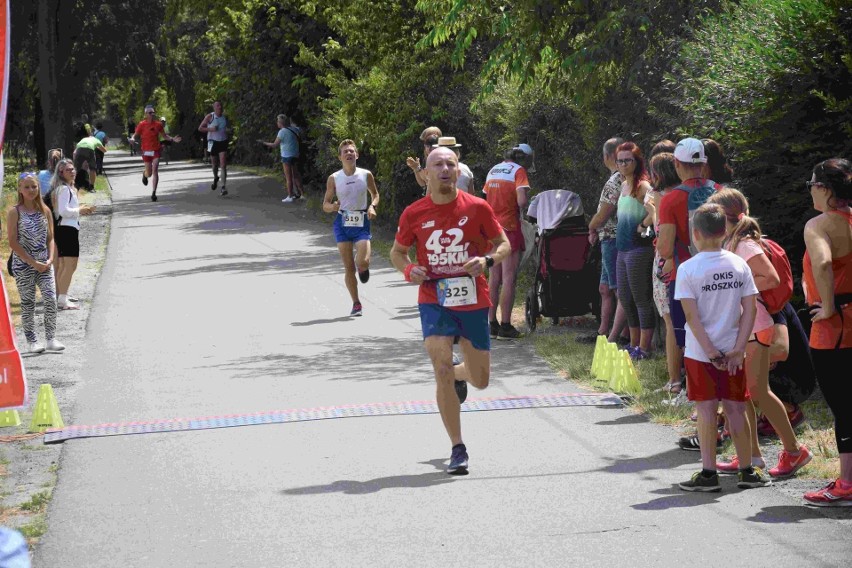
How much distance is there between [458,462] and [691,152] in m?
2.61

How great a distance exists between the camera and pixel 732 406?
7227 mm

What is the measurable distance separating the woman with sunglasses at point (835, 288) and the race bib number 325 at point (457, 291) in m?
1.97

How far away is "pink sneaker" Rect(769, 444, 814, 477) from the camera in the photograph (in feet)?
24.6

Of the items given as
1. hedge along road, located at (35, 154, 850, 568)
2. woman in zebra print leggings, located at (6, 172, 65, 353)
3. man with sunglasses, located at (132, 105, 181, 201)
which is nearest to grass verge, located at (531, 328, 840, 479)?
hedge along road, located at (35, 154, 850, 568)

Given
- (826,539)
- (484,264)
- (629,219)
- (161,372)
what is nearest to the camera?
(826,539)

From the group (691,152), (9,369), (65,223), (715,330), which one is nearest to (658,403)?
(691,152)

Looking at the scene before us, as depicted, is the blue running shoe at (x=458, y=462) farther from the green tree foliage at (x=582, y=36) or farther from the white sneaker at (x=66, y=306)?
the white sneaker at (x=66, y=306)

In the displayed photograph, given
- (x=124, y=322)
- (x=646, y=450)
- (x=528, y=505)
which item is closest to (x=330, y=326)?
(x=124, y=322)

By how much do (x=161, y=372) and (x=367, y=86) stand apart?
39.0ft

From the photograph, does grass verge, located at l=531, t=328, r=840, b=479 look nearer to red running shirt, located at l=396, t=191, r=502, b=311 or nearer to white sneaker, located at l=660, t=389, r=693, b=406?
white sneaker, located at l=660, t=389, r=693, b=406

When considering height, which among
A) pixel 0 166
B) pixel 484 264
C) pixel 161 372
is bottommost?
pixel 161 372

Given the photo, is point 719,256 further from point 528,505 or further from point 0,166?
point 0,166

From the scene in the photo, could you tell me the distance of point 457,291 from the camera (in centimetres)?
801

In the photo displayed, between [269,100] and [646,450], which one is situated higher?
[269,100]
